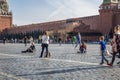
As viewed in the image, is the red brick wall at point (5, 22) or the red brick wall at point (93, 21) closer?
the red brick wall at point (93, 21)

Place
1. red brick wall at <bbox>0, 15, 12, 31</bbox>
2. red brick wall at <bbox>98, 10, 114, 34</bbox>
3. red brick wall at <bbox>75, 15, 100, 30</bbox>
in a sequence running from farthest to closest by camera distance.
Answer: red brick wall at <bbox>0, 15, 12, 31</bbox> → red brick wall at <bbox>75, 15, 100, 30</bbox> → red brick wall at <bbox>98, 10, 114, 34</bbox>

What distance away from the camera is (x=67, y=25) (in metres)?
68.1

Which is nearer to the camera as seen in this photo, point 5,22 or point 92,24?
point 92,24

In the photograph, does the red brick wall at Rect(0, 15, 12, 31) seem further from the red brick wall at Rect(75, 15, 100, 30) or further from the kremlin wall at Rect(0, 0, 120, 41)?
the red brick wall at Rect(75, 15, 100, 30)

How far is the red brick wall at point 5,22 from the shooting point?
91463 mm

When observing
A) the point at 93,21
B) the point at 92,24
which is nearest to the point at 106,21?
the point at 93,21

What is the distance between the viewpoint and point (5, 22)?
92688 mm

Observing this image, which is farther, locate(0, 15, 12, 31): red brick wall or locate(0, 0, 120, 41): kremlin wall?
locate(0, 15, 12, 31): red brick wall

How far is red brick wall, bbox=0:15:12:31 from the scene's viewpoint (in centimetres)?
9146

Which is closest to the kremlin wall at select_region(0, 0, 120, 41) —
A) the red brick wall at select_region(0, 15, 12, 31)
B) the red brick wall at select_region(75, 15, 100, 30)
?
the red brick wall at select_region(75, 15, 100, 30)

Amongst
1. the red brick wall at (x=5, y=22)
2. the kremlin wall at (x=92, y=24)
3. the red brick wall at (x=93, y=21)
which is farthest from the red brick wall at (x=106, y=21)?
the red brick wall at (x=5, y=22)

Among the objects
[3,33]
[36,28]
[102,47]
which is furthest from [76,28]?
[102,47]

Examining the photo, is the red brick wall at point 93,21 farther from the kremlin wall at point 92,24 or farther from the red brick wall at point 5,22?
the red brick wall at point 5,22

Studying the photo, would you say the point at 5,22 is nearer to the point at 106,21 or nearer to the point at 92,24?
the point at 92,24
